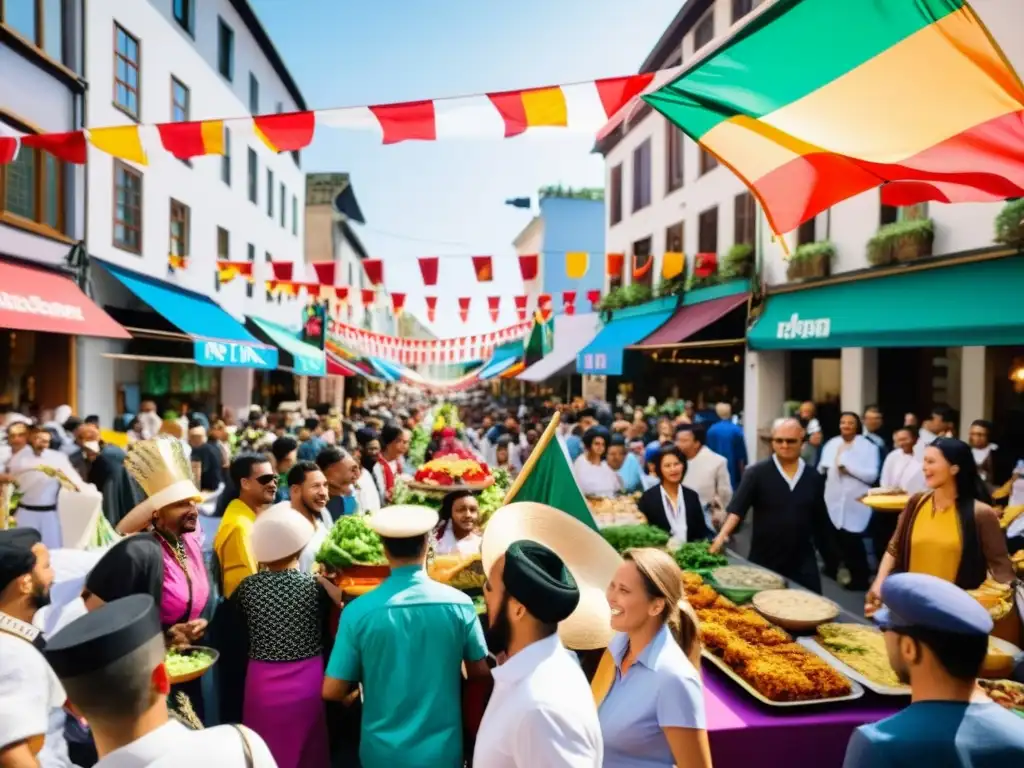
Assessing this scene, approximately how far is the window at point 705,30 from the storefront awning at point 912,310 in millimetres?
7648

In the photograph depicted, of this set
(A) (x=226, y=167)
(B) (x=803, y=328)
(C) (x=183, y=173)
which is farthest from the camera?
(A) (x=226, y=167)

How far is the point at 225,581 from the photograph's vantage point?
4.48 meters

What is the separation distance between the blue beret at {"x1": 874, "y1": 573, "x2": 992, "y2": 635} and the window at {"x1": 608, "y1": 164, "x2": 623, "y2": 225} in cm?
2272

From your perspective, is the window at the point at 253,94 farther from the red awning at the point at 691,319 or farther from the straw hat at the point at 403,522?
the straw hat at the point at 403,522

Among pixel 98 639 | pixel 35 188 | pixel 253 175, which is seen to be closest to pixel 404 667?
pixel 98 639

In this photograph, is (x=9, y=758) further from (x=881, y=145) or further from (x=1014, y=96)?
(x=1014, y=96)

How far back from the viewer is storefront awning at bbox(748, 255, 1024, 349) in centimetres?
860

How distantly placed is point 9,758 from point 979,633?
3.05 metres

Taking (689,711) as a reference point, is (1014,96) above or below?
above

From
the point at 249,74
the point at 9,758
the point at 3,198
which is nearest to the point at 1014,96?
the point at 9,758

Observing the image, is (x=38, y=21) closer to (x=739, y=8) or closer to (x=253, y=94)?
(x=253, y=94)

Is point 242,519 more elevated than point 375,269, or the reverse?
point 375,269

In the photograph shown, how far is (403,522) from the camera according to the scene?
3.14m

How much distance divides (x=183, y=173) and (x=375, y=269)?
18.4ft
